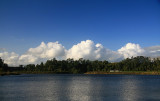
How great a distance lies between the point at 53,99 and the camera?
39219 mm

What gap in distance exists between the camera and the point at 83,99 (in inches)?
Answer: 1547

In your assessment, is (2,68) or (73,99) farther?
(2,68)

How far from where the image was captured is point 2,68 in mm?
198250

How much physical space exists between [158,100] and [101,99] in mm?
10300

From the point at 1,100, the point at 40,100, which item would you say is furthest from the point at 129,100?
the point at 1,100

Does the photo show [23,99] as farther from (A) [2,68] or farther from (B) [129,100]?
(A) [2,68]

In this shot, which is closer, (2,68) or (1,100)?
(1,100)

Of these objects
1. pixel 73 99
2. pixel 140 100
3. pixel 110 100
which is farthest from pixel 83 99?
pixel 140 100

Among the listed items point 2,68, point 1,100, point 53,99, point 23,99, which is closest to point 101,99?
point 53,99

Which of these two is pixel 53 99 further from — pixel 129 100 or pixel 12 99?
pixel 129 100

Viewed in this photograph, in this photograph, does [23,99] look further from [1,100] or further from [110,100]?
[110,100]

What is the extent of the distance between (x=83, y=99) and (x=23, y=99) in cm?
1144

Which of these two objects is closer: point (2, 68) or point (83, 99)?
point (83, 99)

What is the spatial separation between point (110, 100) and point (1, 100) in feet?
65.9
